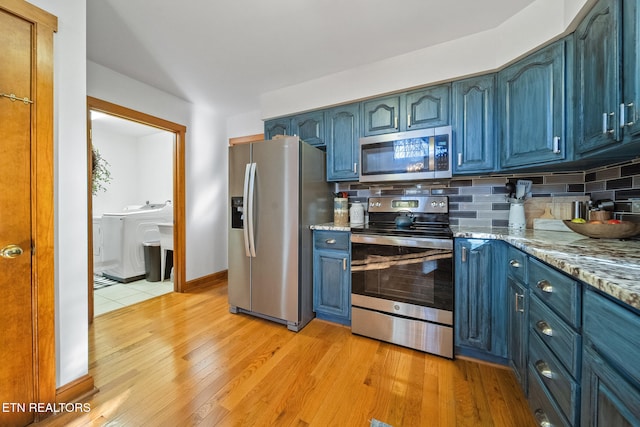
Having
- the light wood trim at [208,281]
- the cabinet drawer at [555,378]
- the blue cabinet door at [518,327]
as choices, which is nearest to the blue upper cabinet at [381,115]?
the blue cabinet door at [518,327]

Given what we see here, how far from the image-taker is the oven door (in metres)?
1.72

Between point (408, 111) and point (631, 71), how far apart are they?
4.24ft

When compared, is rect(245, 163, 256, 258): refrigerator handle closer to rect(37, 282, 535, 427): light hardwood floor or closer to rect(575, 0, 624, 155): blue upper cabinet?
rect(37, 282, 535, 427): light hardwood floor

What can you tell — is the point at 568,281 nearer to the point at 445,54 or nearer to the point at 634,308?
the point at 634,308

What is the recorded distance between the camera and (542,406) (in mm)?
1087

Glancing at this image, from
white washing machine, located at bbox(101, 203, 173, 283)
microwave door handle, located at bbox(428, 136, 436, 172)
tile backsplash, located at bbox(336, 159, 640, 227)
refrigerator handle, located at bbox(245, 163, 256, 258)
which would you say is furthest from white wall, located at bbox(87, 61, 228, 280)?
microwave door handle, located at bbox(428, 136, 436, 172)

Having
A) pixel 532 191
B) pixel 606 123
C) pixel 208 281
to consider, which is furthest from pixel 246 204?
pixel 532 191

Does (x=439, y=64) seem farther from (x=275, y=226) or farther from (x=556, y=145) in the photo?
(x=275, y=226)

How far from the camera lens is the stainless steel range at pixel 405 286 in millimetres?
1731

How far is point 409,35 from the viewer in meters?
1.90

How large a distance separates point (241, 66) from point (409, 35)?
149 cm

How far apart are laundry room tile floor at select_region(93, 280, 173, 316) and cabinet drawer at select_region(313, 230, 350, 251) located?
2198 millimetres

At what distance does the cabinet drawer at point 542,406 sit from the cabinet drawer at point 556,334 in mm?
207

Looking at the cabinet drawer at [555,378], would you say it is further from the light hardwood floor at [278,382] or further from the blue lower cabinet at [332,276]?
the blue lower cabinet at [332,276]
